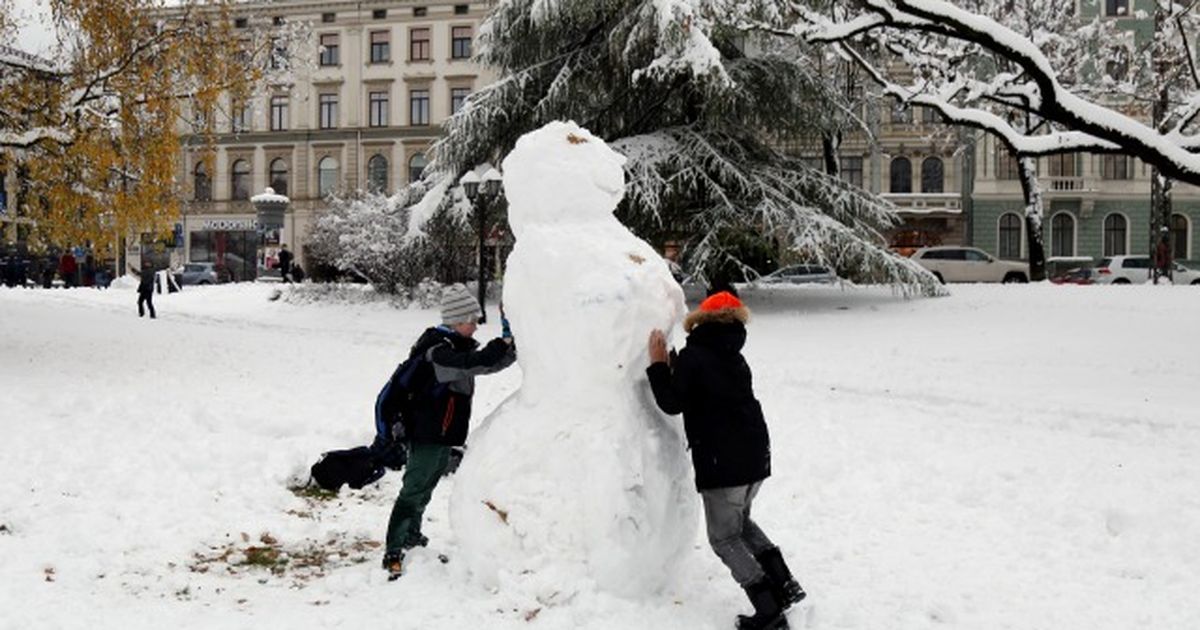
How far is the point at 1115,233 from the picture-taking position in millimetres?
47469

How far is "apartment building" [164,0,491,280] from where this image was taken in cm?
5769

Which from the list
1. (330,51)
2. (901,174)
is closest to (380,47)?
(330,51)

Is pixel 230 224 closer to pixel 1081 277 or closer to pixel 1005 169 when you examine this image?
pixel 1005 169

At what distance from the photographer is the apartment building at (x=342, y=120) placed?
5769 centimetres

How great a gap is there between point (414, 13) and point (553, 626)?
56932 millimetres

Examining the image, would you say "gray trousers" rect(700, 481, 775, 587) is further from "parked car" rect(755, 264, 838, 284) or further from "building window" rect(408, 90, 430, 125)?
"building window" rect(408, 90, 430, 125)

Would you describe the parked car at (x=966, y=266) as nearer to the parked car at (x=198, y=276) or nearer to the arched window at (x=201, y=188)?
the parked car at (x=198, y=276)

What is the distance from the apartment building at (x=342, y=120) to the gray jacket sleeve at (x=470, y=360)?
52944mm

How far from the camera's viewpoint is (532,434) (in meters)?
5.27

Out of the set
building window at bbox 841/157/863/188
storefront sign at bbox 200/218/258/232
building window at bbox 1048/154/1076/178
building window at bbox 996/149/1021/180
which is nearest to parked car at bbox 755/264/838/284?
building window at bbox 841/157/863/188

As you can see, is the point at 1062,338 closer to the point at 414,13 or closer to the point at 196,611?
the point at 196,611

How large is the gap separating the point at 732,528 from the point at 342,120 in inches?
2260

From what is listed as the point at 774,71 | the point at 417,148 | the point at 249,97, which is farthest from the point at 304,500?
the point at 417,148

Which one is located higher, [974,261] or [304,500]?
[974,261]
